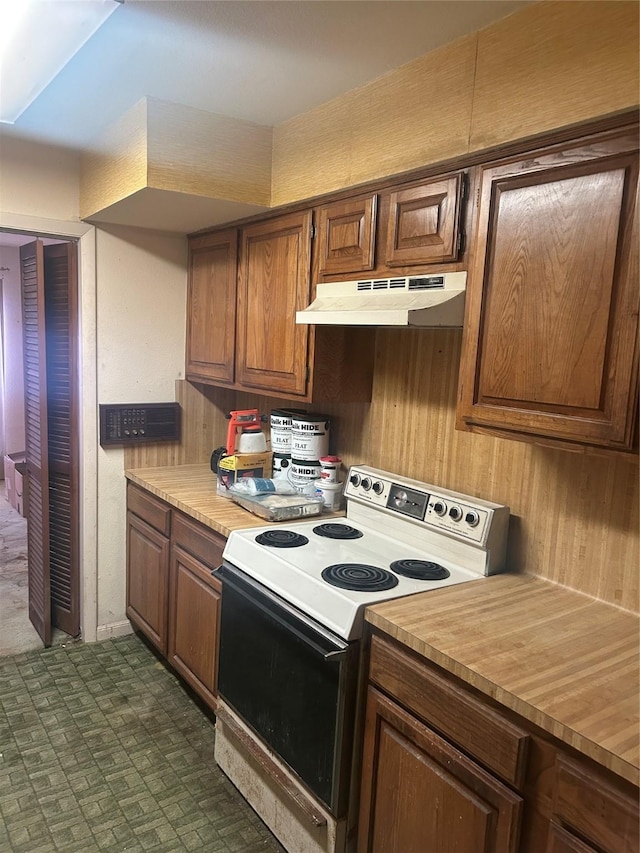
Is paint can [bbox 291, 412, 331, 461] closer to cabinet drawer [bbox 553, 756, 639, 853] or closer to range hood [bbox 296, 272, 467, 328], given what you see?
range hood [bbox 296, 272, 467, 328]

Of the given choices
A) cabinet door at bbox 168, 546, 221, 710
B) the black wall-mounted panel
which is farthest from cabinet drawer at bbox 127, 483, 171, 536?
the black wall-mounted panel

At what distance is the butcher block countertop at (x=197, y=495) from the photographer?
224cm

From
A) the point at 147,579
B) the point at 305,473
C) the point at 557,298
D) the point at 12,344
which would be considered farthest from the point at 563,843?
the point at 12,344

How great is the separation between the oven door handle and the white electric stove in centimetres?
2

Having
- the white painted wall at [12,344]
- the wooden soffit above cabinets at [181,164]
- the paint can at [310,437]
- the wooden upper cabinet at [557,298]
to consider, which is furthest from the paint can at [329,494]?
the white painted wall at [12,344]

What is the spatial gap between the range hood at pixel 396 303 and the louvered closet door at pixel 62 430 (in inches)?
54.0

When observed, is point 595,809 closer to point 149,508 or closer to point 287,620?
point 287,620

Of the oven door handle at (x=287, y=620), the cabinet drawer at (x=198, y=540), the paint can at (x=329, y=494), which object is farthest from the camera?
the paint can at (x=329, y=494)

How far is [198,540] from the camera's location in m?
2.37

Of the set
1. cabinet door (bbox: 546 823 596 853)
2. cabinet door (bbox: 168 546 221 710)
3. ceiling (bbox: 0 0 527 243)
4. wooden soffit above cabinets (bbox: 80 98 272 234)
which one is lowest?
cabinet door (bbox: 168 546 221 710)

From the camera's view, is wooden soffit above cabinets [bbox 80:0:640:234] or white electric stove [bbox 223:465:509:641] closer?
wooden soffit above cabinets [bbox 80:0:640:234]

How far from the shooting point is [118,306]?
2.89m

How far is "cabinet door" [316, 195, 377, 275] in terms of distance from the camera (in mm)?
1948

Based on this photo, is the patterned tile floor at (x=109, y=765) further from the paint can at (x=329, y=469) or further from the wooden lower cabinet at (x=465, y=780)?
the paint can at (x=329, y=469)
